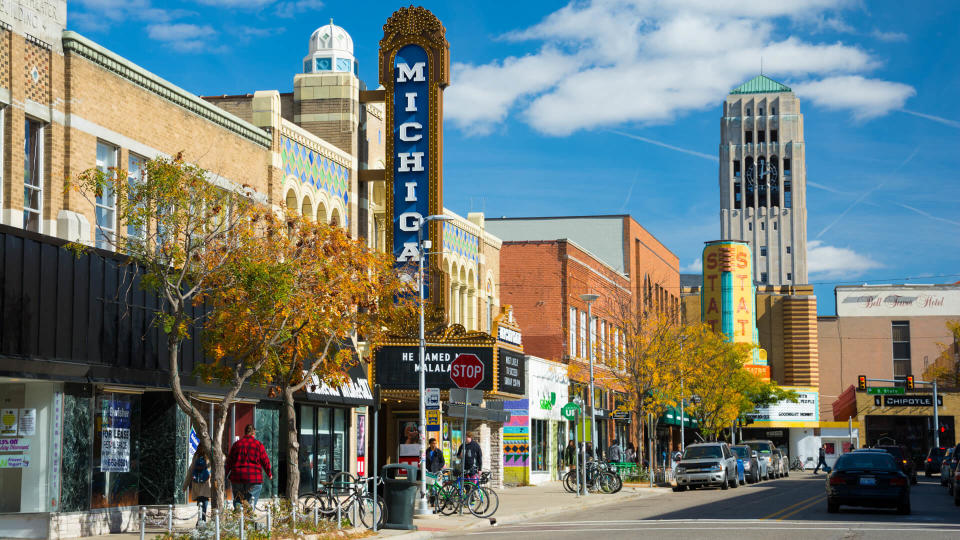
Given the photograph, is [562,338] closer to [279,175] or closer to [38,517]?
[279,175]

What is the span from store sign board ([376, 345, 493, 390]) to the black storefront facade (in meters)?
11.2

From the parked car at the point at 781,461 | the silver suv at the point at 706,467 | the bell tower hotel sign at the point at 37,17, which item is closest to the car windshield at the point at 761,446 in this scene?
the parked car at the point at 781,461

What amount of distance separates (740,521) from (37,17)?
16.7 metres

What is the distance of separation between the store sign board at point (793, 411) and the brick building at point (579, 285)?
1872 cm

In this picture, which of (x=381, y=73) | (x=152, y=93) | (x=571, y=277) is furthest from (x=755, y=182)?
(x=152, y=93)

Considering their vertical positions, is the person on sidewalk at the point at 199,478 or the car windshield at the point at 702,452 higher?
the person on sidewalk at the point at 199,478

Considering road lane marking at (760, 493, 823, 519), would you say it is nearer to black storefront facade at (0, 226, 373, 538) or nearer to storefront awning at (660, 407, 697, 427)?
black storefront facade at (0, 226, 373, 538)

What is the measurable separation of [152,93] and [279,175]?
5.58 meters

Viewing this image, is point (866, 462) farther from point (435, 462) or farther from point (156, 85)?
point (156, 85)

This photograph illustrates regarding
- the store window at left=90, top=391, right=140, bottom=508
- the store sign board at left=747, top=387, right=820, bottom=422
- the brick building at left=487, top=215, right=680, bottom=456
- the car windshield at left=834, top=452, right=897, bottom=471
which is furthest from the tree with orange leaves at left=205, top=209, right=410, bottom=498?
the store sign board at left=747, top=387, right=820, bottom=422

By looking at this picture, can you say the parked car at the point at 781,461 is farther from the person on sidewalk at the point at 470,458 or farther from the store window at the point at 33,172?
the store window at the point at 33,172

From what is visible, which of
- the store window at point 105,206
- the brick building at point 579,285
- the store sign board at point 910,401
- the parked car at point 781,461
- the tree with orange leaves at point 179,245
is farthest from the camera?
the store sign board at point 910,401

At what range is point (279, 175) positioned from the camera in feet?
97.1

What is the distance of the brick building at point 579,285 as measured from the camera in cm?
5444
